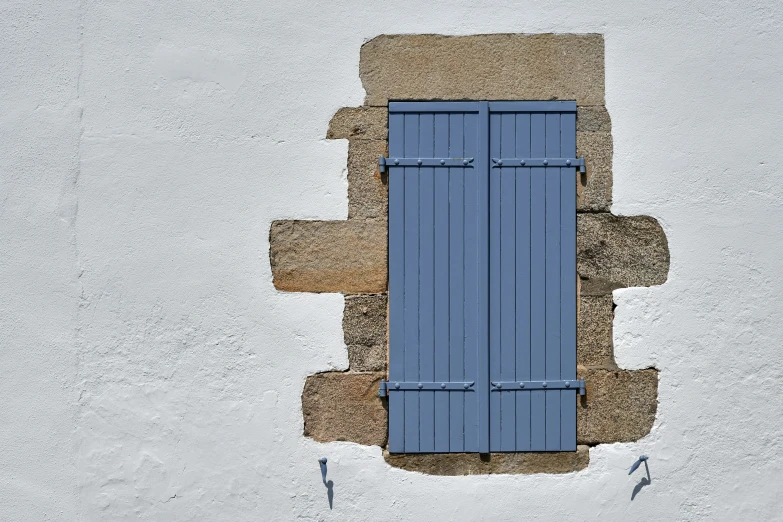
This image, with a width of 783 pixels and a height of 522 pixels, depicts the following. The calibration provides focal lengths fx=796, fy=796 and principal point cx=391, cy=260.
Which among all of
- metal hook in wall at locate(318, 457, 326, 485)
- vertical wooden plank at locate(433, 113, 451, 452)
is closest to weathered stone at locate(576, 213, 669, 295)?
vertical wooden plank at locate(433, 113, 451, 452)

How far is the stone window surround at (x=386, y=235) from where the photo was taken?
3.35 meters

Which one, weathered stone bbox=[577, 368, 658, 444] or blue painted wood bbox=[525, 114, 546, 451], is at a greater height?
blue painted wood bbox=[525, 114, 546, 451]

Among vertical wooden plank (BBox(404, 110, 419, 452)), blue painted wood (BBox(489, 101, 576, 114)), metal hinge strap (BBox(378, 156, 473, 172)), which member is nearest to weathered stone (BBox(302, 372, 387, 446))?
vertical wooden plank (BBox(404, 110, 419, 452))

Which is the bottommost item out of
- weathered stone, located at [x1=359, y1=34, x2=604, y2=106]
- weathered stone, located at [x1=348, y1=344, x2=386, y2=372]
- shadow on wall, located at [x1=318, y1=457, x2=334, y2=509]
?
shadow on wall, located at [x1=318, y1=457, x2=334, y2=509]

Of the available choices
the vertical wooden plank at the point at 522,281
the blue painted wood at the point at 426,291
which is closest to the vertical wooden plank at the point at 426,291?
the blue painted wood at the point at 426,291

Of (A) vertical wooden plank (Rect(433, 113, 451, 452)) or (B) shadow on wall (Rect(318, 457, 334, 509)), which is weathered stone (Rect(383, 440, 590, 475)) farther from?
(B) shadow on wall (Rect(318, 457, 334, 509))

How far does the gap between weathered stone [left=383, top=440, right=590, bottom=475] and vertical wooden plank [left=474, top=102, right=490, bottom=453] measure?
7 cm

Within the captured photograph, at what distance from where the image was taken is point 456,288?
133 inches

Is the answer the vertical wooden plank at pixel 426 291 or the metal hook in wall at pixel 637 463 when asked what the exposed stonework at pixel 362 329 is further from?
the metal hook in wall at pixel 637 463

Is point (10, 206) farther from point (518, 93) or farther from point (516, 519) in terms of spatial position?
point (516, 519)

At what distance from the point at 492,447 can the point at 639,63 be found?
174 cm

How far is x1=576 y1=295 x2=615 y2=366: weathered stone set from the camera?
336 cm

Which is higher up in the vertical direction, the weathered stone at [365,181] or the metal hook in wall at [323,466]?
the weathered stone at [365,181]

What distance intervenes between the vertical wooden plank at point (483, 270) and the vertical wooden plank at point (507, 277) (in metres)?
0.07
